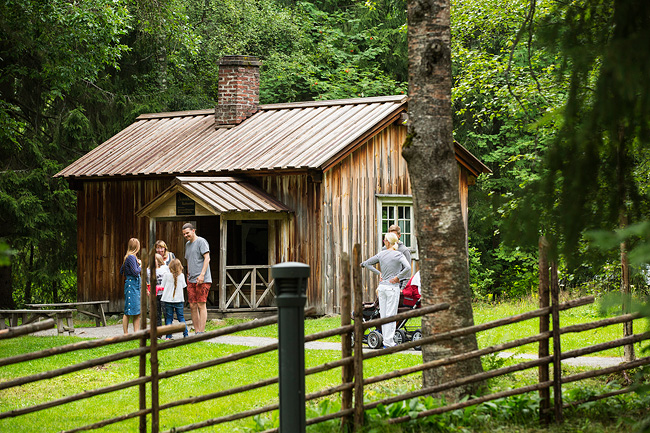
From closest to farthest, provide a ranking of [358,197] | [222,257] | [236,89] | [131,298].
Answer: [131,298] → [222,257] → [358,197] → [236,89]

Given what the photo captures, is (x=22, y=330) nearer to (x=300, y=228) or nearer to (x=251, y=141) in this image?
(x=300, y=228)

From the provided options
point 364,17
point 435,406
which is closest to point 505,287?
point 364,17

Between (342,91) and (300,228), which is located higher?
(342,91)

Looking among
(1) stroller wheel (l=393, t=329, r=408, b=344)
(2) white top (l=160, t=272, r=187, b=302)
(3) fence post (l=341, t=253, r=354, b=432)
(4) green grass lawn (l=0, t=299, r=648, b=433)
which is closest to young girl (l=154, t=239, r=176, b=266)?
(2) white top (l=160, t=272, r=187, b=302)

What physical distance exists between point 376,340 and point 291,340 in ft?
25.5

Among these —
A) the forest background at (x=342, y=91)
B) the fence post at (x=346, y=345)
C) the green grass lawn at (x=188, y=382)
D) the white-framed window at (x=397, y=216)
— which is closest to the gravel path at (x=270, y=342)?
the green grass lawn at (x=188, y=382)

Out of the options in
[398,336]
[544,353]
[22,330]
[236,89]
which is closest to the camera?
[22,330]

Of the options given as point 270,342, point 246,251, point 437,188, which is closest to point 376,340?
point 270,342

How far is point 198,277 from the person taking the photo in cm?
1430

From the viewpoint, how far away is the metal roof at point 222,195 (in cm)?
1694

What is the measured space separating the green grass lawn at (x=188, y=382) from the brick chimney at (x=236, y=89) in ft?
26.0

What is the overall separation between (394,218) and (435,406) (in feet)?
41.6

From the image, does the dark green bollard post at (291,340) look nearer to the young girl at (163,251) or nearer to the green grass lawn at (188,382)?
the green grass lawn at (188,382)

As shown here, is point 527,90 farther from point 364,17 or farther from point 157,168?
point 364,17
